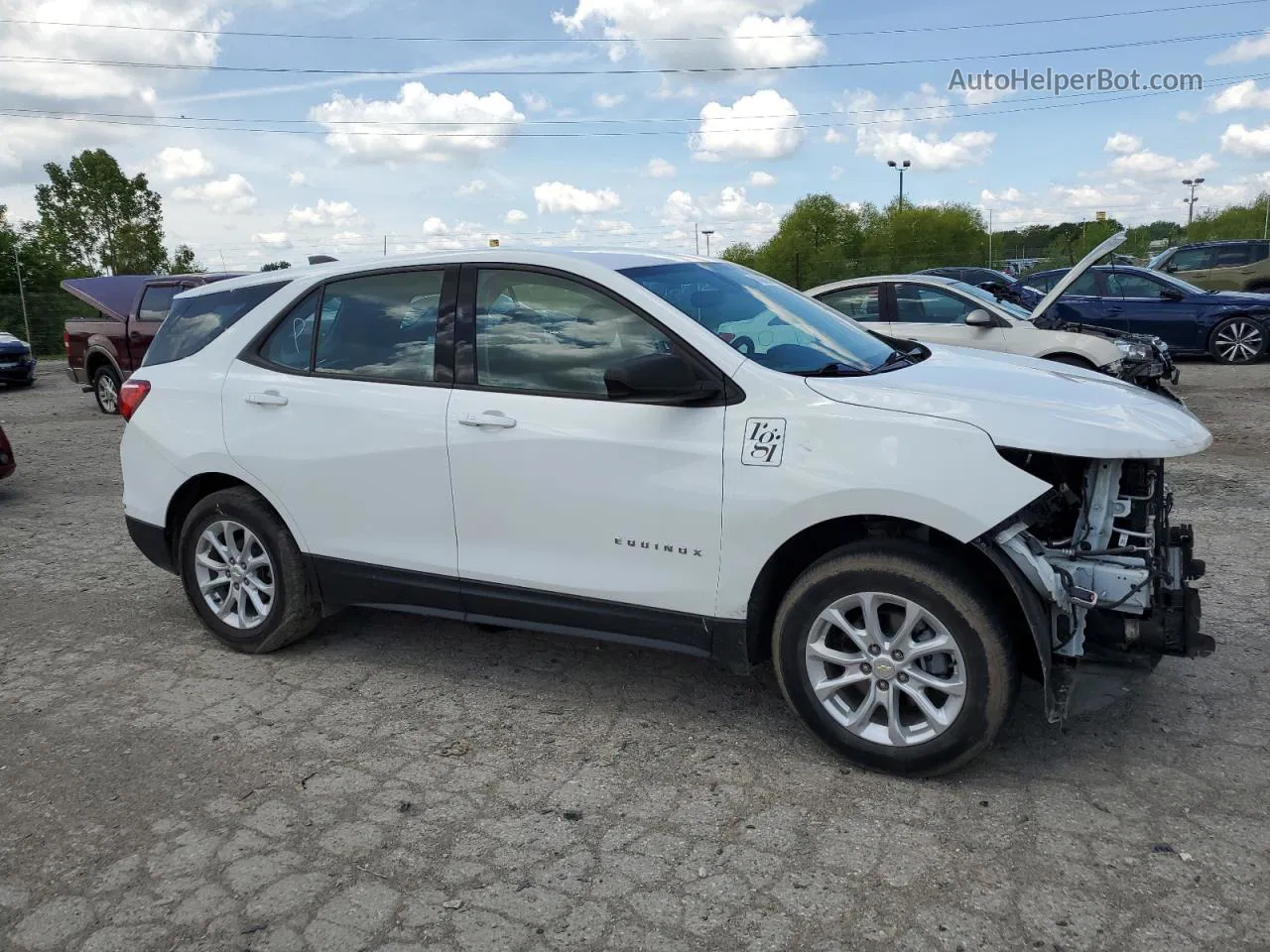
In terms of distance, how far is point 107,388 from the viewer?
582 inches

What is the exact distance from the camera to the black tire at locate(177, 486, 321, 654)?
183 inches

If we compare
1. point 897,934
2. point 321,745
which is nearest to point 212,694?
point 321,745

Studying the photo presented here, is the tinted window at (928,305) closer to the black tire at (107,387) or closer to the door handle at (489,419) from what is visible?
the door handle at (489,419)

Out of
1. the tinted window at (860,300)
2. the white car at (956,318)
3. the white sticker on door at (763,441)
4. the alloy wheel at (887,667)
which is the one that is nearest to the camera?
the alloy wheel at (887,667)

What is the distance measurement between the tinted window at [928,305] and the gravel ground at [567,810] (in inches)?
230

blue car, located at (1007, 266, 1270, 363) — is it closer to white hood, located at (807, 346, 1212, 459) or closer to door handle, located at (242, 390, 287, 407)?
white hood, located at (807, 346, 1212, 459)

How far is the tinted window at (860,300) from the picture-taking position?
10734 millimetres

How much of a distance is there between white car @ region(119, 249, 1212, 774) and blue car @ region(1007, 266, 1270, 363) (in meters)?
11.6

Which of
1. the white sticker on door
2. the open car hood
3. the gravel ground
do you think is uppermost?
the open car hood

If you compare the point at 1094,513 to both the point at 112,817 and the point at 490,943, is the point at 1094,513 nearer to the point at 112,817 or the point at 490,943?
the point at 490,943

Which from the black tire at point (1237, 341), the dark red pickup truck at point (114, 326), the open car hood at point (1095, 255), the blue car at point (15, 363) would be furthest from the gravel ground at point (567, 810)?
Result: the blue car at point (15, 363)

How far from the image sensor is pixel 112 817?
3.43m

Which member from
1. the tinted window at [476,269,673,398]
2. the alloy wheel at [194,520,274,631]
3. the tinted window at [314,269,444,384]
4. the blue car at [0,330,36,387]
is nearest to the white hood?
the tinted window at [476,269,673,398]

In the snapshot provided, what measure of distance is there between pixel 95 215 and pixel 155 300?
4880cm
